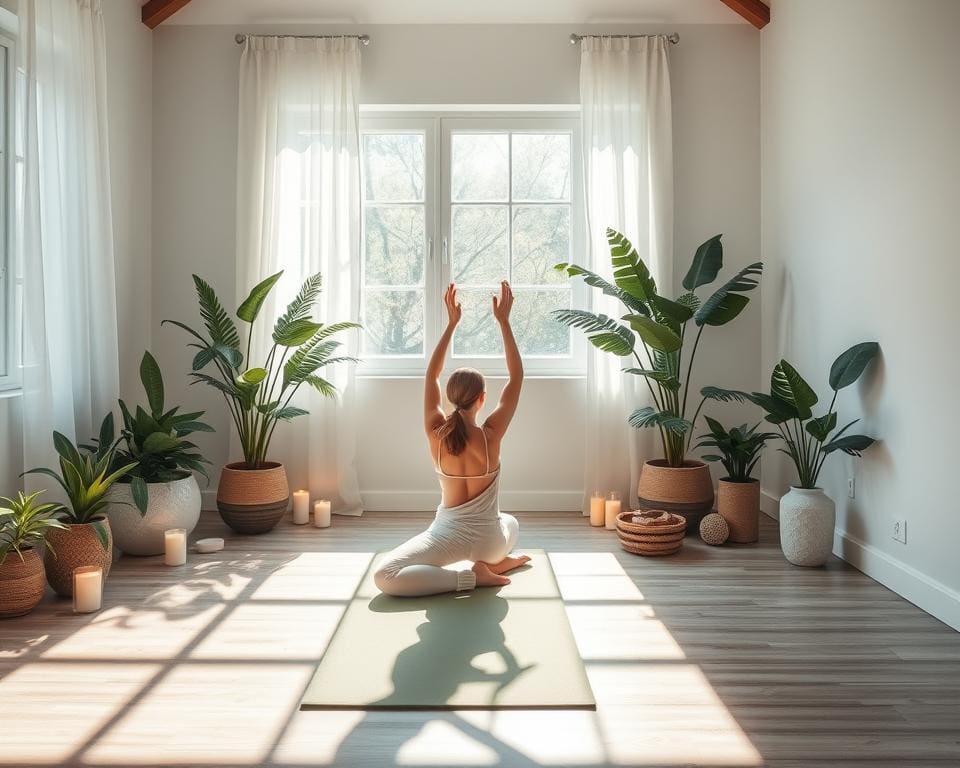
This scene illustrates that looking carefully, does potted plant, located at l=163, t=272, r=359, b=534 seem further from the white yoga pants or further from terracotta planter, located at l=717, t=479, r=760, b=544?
terracotta planter, located at l=717, t=479, r=760, b=544

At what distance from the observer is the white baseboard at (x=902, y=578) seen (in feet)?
9.62

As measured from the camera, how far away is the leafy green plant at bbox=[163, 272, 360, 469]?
165 inches

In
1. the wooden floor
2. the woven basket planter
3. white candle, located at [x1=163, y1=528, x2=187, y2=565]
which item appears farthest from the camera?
the woven basket planter

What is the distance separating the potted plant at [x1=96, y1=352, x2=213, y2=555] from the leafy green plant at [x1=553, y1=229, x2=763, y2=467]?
79.4 inches

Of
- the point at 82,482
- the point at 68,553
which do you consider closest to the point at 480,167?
the point at 82,482

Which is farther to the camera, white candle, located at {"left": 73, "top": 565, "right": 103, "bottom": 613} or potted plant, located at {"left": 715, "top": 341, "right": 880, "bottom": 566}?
potted plant, located at {"left": 715, "top": 341, "right": 880, "bottom": 566}

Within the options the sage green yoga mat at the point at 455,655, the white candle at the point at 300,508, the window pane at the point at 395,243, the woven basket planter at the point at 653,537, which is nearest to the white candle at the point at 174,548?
the white candle at the point at 300,508

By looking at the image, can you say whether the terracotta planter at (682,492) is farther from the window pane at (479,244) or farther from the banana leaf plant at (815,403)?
the window pane at (479,244)

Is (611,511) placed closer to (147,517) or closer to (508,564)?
(508,564)

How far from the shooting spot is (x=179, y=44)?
190 inches

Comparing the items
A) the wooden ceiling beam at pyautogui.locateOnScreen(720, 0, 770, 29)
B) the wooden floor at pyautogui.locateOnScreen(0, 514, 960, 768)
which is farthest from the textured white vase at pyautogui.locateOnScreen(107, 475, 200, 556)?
the wooden ceiling beam at pyautogui.locateOnScreen(720, 0, 770, 29)

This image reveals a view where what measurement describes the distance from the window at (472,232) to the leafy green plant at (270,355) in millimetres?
543

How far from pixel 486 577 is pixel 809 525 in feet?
4.80

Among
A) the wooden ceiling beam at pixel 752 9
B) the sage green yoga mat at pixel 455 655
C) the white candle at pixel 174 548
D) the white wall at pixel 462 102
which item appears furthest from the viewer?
the white wall at pixel 462 102
